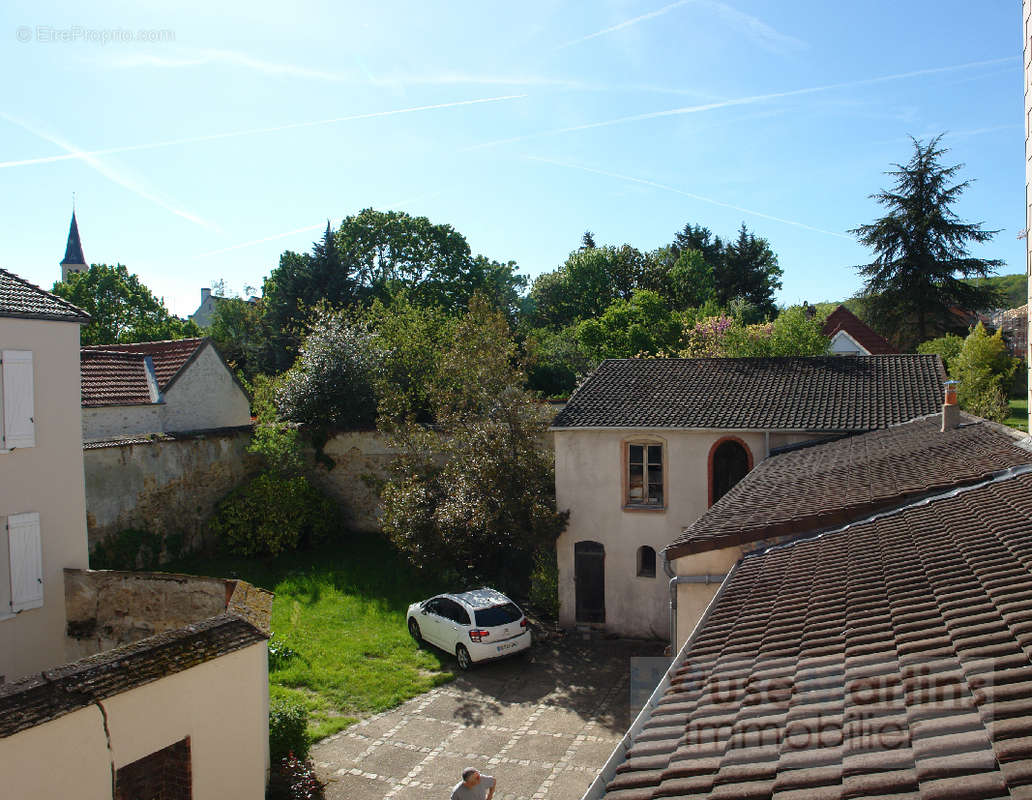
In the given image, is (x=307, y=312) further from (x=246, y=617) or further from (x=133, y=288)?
(x=246, y=617)

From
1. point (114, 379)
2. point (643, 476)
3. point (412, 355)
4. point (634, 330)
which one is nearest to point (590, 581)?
point (643, 476)

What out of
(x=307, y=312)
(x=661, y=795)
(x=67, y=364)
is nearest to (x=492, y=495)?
(x=67, y=364)

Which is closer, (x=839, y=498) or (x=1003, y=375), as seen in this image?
(x=839, y=498)

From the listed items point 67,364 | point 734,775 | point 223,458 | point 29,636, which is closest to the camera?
point 734,775

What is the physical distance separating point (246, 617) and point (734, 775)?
261 inches

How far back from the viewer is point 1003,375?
1089 inches

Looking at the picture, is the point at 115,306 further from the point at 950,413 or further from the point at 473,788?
the point at 950,413

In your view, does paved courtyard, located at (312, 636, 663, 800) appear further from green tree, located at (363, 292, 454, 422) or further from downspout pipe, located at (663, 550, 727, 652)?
green tree, located at (363, 292, 454, 422)

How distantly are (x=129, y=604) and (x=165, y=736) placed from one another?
4.07 meters

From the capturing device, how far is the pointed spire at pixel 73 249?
5091 centimetres

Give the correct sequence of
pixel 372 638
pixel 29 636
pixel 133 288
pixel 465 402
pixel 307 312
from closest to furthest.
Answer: pixel 29 636 → pixel 372 638 → pixel 465 402 → pixel 307 312 → pixel 133 288

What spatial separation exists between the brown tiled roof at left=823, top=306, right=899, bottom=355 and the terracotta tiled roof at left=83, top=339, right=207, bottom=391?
32.9m

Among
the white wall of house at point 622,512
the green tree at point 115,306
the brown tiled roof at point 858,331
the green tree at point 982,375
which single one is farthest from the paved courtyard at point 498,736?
the green tree at point 115,306

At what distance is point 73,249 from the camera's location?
51.2 m
